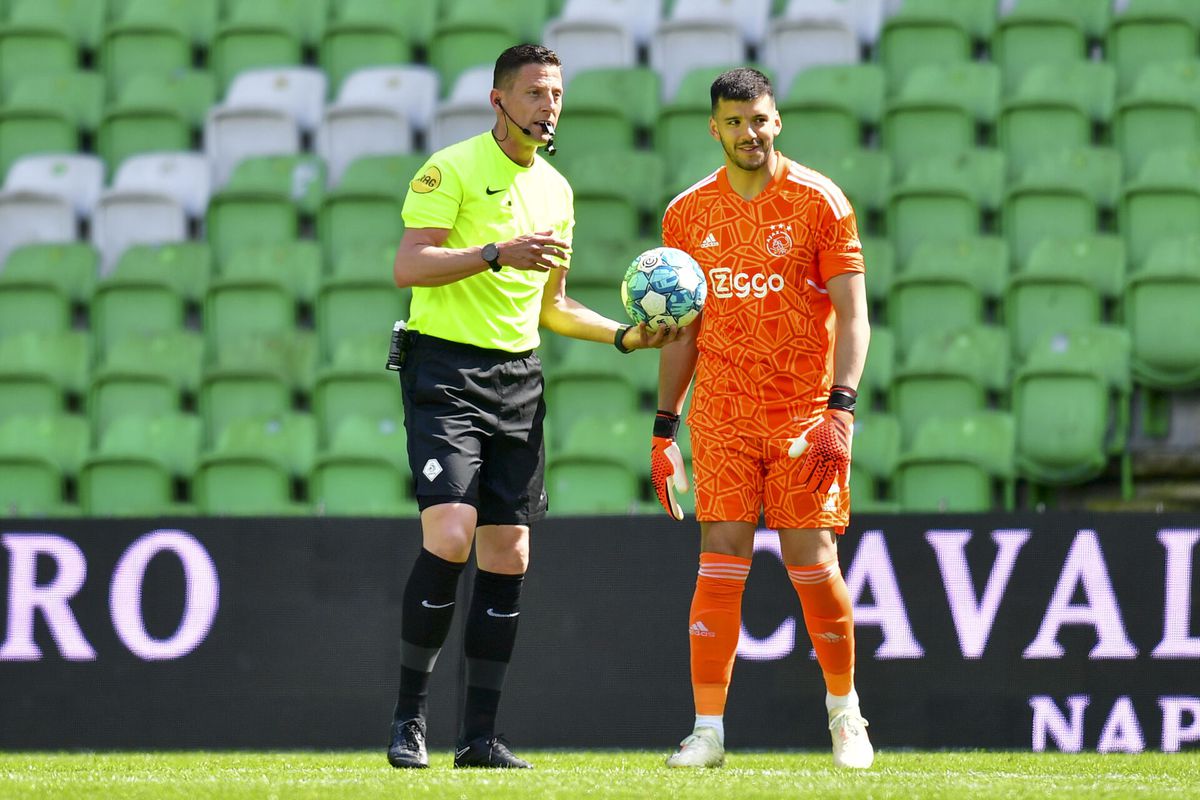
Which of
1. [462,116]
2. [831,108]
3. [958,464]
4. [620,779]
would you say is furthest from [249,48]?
[620,779]

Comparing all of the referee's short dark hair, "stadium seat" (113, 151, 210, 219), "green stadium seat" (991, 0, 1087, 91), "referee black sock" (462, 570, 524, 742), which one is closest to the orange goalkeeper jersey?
the referee's short dark hair

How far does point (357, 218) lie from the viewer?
10.4 metres

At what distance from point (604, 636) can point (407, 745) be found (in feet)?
5.23

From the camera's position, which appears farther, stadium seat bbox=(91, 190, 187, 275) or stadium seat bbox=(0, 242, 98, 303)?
stadium seat bbox=(91, 190, 187, 275)

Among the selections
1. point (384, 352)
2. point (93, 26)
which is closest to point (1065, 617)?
point (384, 352)

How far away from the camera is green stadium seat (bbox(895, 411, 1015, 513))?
27.6 ft

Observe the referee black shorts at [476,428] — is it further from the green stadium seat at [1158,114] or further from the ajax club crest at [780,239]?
the green stadium seat at [1158,114]

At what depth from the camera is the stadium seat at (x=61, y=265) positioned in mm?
10477

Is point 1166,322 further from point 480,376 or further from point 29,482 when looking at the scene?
point 29,482

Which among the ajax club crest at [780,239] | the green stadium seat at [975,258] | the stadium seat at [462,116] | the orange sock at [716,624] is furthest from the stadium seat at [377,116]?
the orange sock at [716,624]

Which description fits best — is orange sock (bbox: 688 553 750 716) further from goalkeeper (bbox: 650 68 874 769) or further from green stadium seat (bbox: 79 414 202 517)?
green stadium seat (bbox: 79 414 202 517)

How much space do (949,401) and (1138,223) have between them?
164 cm

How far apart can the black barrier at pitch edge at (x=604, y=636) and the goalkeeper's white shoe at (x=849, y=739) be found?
3.73ft

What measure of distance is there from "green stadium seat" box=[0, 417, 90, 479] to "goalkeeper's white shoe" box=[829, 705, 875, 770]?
5.16 meters
